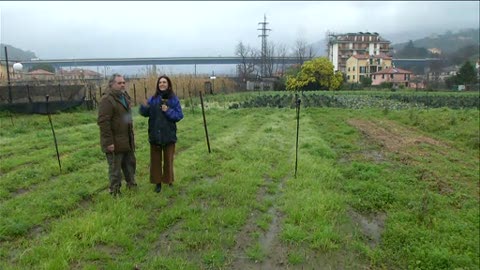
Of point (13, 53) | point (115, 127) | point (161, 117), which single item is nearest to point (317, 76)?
point (13, 53)

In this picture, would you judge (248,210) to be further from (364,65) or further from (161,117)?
(364,65)

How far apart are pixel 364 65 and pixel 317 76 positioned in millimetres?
53209

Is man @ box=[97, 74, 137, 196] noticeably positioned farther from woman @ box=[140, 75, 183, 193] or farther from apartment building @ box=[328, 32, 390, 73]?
apartment building @ box=[328, 32, 390, 73]

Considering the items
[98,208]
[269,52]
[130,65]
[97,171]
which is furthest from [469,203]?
[130,65]

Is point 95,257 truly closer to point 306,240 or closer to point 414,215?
point 306,240

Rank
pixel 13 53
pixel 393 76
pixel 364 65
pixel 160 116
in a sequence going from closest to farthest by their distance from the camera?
pixel 160 116 < pixel 13 53 < pixel 393 76 < pixel 364 65

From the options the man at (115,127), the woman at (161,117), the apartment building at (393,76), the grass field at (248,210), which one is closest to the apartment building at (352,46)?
the apartment building at (393,76)

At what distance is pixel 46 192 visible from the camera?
19.8ft

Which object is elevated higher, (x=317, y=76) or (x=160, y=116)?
(x=317, y=76)

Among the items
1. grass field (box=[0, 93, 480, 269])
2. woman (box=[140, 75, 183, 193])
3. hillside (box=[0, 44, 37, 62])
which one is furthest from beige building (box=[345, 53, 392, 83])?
woman (box=[140, 75, 183, 193])

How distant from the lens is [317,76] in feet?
131

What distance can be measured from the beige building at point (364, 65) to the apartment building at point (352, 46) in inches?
695

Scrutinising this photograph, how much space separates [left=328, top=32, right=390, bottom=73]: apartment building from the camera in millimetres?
108375

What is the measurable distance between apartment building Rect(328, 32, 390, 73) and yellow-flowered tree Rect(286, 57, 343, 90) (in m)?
67.6
